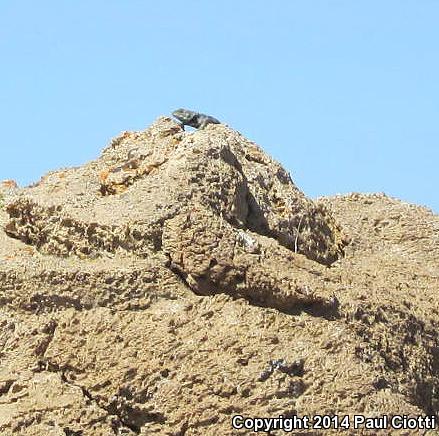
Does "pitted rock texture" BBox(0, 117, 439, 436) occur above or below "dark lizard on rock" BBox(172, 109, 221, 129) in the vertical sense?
below

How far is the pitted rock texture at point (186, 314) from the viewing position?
21.7ft

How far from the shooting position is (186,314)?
691cm

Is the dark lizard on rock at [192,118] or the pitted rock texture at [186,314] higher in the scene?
the dark lizard on rock at [192,118]

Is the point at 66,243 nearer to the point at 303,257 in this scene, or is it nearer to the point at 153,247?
the point at 153,247

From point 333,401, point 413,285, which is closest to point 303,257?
point 413,285

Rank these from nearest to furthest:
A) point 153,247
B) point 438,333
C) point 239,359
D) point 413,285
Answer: point 239,359 < point 153,247 < point 438,333 < point 413,285

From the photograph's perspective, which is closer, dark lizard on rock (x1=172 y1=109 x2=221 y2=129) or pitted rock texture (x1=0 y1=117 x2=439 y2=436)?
pitted rock texture (x1=0 y1=117 x2=439 y2=436)

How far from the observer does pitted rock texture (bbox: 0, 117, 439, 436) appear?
6625mm

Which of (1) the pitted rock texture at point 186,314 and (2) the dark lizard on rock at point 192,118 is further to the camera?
(2) the dark lizard on rock at point 192,118

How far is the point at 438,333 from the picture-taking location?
25.7 ft

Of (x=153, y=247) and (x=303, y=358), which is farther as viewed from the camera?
(x=153, y=247)

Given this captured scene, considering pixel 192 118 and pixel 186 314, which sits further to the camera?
pixel 192 118

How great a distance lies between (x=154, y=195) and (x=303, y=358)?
1.45 m

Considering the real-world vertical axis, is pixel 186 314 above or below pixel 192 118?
below
